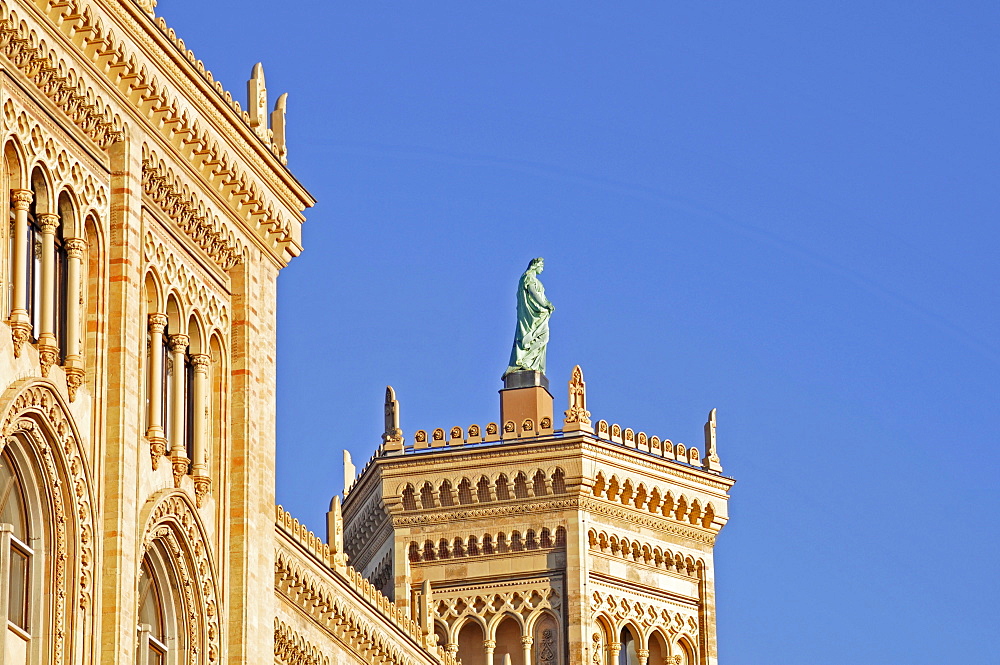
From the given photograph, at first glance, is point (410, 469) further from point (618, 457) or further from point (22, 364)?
point (22, 364)

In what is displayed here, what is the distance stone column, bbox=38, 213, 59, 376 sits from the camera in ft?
72.0

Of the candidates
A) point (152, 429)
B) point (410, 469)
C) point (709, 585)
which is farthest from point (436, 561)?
point (152, 429)

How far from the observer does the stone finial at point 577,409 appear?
43.0 meters

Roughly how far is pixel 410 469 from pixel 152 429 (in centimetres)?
1891

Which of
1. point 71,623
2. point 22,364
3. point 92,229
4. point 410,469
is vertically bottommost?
point 71,623

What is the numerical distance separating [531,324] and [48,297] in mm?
24145

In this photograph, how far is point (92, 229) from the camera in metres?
23.2

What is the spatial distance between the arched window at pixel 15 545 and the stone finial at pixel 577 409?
21.9 m

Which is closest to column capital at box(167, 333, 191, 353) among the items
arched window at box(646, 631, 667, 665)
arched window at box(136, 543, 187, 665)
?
arched window at box(136, 543, 187, 665)

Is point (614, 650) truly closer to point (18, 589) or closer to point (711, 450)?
point (711, 450)

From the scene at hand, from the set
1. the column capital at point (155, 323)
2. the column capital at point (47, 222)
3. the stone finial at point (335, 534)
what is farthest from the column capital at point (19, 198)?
the stone finial at point (335, 534)

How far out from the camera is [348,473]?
45.3 meters

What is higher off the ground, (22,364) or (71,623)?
(22,364)

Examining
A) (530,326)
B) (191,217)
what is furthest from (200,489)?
(530,326)
